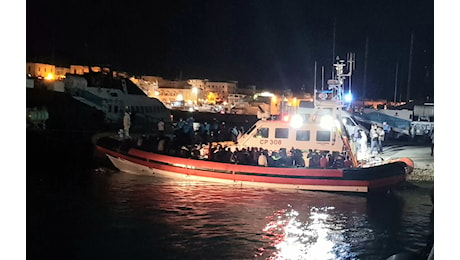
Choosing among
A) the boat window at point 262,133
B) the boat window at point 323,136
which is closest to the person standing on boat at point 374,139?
the boat window at point 323,136

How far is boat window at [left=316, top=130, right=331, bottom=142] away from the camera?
8477 millimetres

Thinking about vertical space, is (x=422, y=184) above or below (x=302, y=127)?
below

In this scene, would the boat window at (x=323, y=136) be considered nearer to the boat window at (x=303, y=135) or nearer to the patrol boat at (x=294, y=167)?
the patrol boat at (x=294, y=167)

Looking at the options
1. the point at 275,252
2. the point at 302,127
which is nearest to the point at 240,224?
the point at 275,252

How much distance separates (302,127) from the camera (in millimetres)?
8531

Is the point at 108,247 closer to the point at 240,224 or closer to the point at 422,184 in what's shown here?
the point at 240,224

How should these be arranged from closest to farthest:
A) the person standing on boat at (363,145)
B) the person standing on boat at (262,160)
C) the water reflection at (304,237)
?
the water reflection at (304,237) < the person standing on boat at (262,160) < the person standing on boat at (363,145)

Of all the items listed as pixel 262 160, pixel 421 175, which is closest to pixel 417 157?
pixel 421 175

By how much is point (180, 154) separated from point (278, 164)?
199cm

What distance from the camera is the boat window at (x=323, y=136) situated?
8477mm

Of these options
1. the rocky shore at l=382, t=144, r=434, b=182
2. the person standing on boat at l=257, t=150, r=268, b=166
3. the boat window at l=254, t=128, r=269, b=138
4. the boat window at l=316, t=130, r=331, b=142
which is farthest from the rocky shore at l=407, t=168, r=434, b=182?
the person standing on boat at l=257, t=150, r=268, b=166

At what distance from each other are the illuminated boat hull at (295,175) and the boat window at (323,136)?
3.71 feet

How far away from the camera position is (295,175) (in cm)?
746

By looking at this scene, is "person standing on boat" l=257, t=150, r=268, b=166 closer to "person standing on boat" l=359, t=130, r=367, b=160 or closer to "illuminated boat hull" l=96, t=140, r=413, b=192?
"illuminated boat hull" l=96, t=140, r=413, b=192
